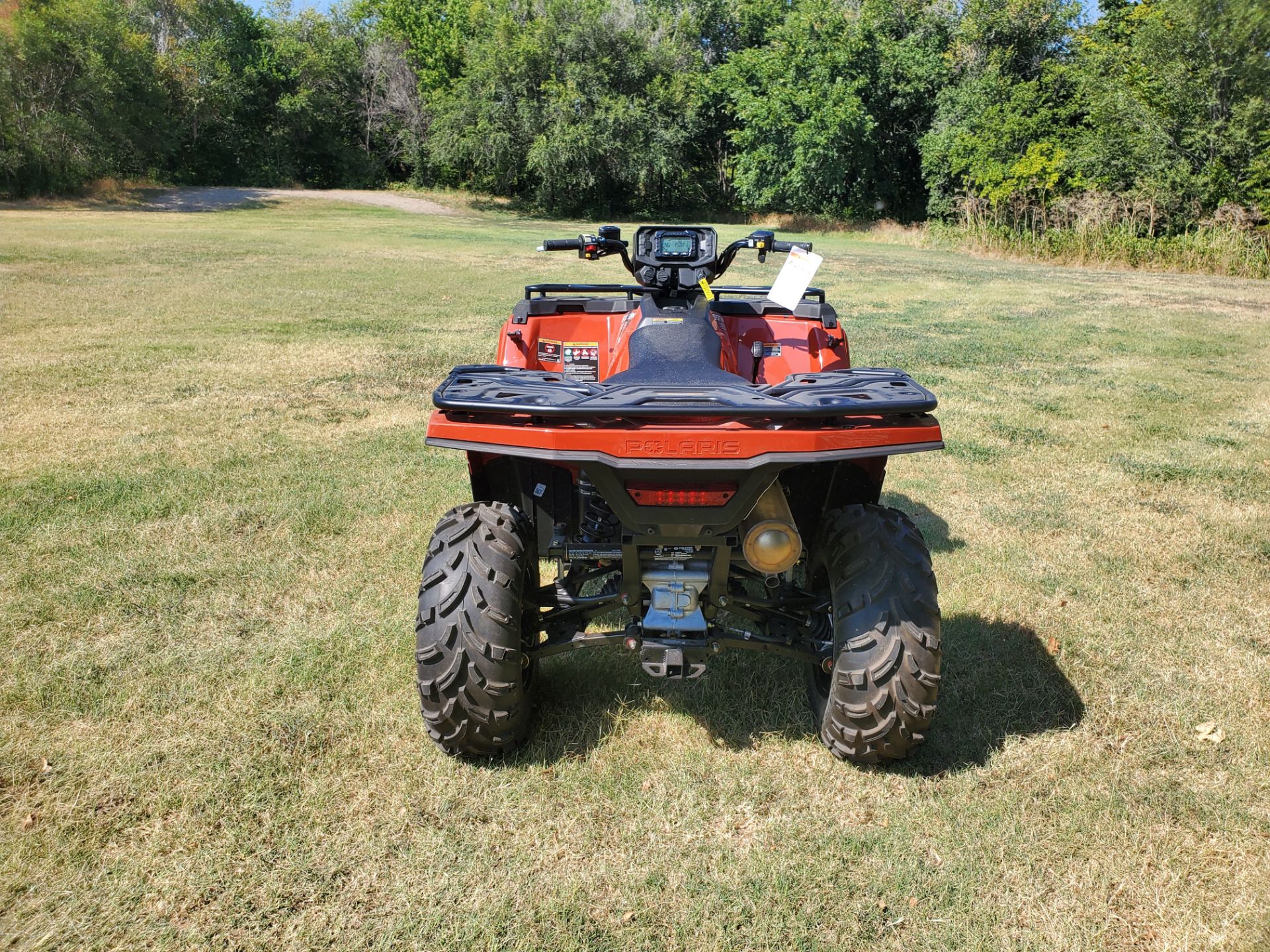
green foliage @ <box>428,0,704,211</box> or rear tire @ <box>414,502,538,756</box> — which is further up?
green foliage @ <box>428,0,704,211</box>

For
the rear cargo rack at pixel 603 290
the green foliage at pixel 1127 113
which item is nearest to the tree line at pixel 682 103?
the green foliage at pixel 1127 113

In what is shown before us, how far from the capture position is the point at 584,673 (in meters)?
3.64

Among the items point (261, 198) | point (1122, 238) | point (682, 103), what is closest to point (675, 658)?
point (1122, 238)

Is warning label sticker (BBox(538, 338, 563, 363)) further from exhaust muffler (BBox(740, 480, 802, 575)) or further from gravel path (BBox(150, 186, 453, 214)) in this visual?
gravel path (BBox(150, 186, 453, 214))

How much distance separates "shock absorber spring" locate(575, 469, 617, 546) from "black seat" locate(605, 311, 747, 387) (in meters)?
0.45

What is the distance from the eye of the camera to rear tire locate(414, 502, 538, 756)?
2783 millimetres

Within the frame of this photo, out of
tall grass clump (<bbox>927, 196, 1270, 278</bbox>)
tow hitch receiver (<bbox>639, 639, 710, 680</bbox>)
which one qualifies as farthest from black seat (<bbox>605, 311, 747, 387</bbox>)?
tall grass clump (<bbox>927, 196, 1270, 278</bbox>)

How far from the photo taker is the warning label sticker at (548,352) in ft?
13.8

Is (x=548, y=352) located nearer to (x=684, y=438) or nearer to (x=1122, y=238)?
(x=684, y=438)

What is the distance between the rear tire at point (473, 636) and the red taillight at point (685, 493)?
51 centimetres

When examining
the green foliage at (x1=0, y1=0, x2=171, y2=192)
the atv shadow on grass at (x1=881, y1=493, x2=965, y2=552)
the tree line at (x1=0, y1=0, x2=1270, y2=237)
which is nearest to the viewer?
Result: the atv shadow on grass at (x1=881, y1=493, x2=965, y2=552)

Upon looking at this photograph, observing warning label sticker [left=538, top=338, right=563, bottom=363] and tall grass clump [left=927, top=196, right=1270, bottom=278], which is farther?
tall grass clump [left=927, top=196, right=1270, bottom=278]

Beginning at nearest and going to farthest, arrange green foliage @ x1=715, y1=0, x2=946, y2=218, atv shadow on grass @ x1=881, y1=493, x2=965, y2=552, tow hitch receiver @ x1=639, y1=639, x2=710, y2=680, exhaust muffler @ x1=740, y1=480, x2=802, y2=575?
exhaust muffler @ x1=740, y1=480, x2=802, y2=575 → tow hitch receiver @ x1=639, y1=639, x2=710, y2=680 → atv shadow on grass @ x1=881, y1=493, x2=965, y2=552 → green foliage @ x1=715, y1=0, x2=946, y2=218

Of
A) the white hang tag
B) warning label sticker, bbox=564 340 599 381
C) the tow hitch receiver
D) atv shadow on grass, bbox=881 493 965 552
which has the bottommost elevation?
atv shadow on grass, bbox=881 493 965 552
